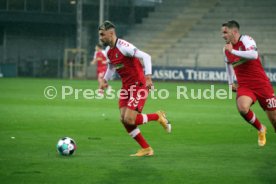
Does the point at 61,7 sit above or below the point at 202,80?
above

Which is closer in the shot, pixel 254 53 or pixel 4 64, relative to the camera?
pixel 254 53

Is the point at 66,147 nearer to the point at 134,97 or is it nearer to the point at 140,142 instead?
the point at 140,142

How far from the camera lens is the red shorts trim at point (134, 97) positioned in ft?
40.0

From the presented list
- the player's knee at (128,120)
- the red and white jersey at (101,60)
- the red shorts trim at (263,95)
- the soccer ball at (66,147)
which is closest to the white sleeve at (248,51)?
the red shorts trim at (263,95)

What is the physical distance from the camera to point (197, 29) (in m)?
49.4

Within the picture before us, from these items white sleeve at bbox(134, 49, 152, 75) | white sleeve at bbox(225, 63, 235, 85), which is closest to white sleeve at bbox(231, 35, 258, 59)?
white sleeve at bbox(225, 63, 235, 85)

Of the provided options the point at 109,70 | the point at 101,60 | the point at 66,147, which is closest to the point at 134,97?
the point at 109,70

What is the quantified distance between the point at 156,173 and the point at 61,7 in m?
42.4

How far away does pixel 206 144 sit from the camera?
1379cm

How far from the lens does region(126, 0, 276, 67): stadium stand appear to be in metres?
45.9

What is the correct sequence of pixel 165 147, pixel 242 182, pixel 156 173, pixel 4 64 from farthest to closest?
pixel 4 64 → pixel 165 147 → pixel 156 173 → pixel 242 182

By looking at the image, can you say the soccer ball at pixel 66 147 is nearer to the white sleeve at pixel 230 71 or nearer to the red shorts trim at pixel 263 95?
the red shorts trim at pixel 263 95

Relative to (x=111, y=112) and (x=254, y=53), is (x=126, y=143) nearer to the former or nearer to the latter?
(x=254, y=53)

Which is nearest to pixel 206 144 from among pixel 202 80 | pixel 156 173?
pixel 156 173
